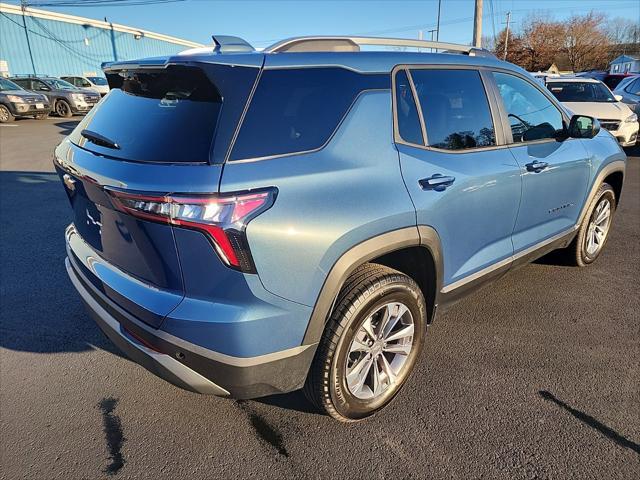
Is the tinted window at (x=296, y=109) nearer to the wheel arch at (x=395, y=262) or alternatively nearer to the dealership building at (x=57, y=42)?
the wheel arch at (x=395, y=262)

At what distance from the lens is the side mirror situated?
3625 mm

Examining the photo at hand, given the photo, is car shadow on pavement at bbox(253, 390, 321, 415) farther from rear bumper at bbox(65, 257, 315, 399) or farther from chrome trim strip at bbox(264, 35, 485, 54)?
chrome trim strip at bbox(264, 35, 485, 54)

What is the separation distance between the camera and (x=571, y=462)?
2172 mm

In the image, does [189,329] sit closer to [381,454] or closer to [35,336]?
[381,454]

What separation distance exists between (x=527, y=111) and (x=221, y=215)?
263 cm

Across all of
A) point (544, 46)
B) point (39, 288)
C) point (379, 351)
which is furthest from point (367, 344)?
point (544, 46)

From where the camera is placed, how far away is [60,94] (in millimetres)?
20828

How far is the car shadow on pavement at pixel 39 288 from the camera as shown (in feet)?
10.5

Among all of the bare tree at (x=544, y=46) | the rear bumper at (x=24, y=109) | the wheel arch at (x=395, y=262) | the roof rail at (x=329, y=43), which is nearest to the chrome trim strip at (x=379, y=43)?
the roof rail at (x=329, y=43)

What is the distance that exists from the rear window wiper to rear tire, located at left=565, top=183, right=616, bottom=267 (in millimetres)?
3713

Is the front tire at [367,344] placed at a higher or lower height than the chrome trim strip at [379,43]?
lower

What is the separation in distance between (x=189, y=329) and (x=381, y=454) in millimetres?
1124

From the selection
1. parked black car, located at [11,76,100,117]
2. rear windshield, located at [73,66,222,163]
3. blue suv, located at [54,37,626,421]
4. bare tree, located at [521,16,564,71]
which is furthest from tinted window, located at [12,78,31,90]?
bare tree, located at [521,16,564,71]

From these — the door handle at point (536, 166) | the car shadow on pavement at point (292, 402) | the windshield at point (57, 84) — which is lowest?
the car shadow on pavement at point (292, 402)
